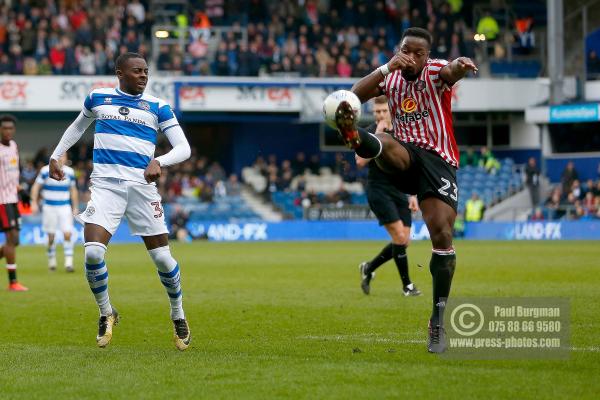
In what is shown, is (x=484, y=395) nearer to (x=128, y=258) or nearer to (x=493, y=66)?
(x=128, y=258)

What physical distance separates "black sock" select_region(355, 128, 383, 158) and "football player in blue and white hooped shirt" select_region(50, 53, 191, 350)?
65.5 inches

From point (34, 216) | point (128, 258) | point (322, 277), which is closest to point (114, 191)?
point (322, 277)

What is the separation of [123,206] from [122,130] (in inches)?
25.1

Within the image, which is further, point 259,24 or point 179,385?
point 259,24

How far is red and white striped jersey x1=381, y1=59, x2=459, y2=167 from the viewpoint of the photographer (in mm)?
9094

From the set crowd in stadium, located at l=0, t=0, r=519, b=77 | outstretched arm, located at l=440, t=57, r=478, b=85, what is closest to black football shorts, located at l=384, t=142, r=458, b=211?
outstretched arm, located at l=440, t=57, r=478, b=85

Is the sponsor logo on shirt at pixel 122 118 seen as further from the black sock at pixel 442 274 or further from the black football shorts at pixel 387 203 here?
the black football shorts at pixel 387 203

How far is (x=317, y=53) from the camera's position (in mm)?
43656

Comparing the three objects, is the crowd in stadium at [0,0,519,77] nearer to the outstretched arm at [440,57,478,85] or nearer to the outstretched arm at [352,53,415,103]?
the outstretched arm at [352,53,415,103]

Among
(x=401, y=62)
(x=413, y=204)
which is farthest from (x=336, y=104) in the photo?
(x=413, y=204)

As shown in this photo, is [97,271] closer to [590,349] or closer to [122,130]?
[122,130]

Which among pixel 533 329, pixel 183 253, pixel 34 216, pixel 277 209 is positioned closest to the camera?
pixel 533 329

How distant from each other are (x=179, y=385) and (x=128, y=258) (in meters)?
19.2

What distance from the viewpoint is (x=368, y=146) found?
28.2ft
